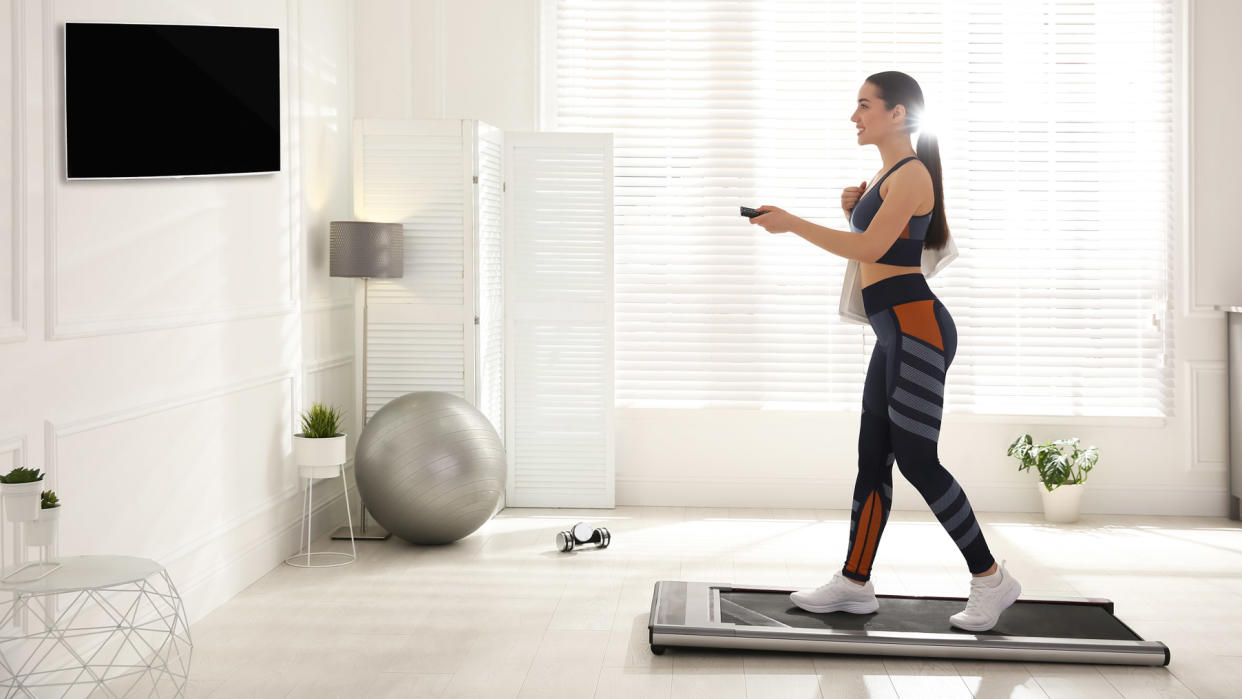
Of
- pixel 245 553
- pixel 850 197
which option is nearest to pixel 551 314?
pixel 245 553

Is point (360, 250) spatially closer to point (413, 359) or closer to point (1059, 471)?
point (413, 359)

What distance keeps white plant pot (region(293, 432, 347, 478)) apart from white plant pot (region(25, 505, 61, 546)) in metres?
1.76

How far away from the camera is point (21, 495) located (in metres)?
2.22

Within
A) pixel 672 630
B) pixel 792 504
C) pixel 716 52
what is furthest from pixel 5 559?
pixel 716 52

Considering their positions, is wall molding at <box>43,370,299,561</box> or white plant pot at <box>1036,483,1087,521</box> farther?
white plant pot at <box>1036,483,1087,521</box>

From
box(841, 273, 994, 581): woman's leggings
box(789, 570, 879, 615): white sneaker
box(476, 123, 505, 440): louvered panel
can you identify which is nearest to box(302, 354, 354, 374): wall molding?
box(476, 123, 505, 440): louvered panel

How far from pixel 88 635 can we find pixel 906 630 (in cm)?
220

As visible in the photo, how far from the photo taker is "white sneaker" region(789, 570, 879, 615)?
10.8 ft

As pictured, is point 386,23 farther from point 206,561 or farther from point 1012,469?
point 1012,469

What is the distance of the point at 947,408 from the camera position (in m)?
5.24

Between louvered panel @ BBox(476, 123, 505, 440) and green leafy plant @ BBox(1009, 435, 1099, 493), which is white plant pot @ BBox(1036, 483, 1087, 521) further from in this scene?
louvered panel @ BBox(476, 123, 505, 440)

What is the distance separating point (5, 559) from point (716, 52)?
153 inches

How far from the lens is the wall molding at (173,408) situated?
8.74 feet

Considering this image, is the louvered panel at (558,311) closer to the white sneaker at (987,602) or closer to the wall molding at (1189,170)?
the white sneaker at (987,602)
